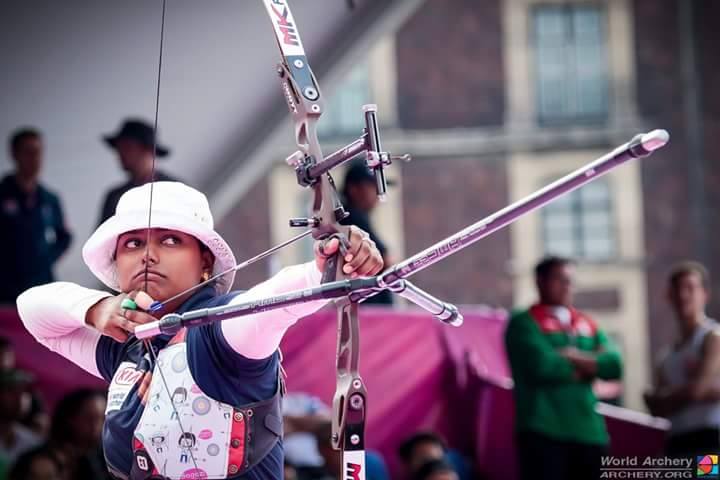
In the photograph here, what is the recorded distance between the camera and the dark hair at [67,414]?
732 centimetres

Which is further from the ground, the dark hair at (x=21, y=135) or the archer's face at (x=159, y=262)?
the dark hair at (x=21, y=135)

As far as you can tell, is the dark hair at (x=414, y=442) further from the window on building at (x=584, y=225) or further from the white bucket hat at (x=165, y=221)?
the window on building at (x=584, y=225)

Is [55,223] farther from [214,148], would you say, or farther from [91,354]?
[91,354]

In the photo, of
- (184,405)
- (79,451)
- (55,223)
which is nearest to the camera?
(184,405)

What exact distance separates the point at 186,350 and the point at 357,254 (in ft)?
1.63

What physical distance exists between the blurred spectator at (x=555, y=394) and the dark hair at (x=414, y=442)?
401 mm

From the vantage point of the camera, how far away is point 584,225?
101 feet

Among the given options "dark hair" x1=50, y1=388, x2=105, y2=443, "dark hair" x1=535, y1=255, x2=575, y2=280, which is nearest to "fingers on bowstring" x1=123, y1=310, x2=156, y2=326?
"dark hair" x1=50, y1=388, x2=105, y2=443

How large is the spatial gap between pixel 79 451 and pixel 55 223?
150 cm

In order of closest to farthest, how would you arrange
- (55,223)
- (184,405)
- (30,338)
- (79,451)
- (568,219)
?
(184,405) < (79,451) < (30,338) < (55,223) < (568,219)

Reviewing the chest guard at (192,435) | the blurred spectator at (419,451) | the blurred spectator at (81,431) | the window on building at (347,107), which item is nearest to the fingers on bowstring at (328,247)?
the chest guard at (192,435)

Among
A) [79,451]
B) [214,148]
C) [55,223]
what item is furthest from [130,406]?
[214,148]

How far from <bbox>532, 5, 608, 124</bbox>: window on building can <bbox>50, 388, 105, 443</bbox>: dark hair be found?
80.7 feet

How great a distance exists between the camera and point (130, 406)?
3.64 metres
